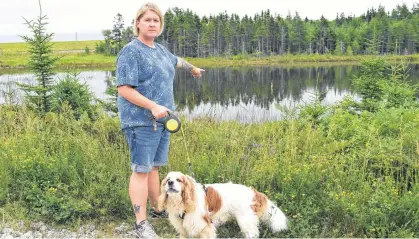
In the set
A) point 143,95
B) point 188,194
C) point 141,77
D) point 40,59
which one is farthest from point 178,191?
point 40,59

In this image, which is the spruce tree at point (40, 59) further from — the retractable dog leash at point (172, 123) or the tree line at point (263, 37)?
the tree line at point (263, 37)

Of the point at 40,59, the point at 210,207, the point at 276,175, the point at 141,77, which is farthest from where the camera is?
the point at 40,59

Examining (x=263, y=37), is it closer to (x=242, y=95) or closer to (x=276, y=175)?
(x=242, y=95)

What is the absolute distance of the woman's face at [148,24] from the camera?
388 centimetres

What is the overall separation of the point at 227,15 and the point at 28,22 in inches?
4257

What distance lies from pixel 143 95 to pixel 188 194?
107cm

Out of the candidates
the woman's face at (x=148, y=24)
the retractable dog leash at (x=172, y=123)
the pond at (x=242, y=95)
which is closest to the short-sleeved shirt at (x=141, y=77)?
the woman's face at (x=148, y=24)

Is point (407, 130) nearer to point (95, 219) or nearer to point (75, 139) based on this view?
point (95, 219)

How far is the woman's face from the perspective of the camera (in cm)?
388

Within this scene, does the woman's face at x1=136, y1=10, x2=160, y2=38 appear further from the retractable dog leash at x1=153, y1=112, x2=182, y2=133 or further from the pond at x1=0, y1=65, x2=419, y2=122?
the pond at x1=0, y1=65, x2=419, y2=122

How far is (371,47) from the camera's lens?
1154 cm

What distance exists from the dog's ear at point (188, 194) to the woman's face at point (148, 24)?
146 cm

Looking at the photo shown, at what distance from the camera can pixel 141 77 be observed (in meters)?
3.93

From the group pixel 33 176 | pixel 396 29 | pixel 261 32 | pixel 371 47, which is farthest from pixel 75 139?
pixel 396 29
